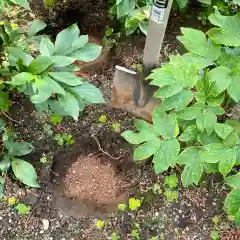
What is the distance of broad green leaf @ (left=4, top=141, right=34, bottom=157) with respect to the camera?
6.43 ft

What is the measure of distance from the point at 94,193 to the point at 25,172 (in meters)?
0.37

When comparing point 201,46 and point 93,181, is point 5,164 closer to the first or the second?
point 93,181

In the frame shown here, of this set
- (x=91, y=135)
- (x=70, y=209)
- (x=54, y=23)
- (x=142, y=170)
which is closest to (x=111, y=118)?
(x=91, y=135)

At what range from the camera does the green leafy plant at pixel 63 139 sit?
213 cm

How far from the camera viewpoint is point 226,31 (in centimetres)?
150

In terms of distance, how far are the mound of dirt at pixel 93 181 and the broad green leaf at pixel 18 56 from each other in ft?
2.17

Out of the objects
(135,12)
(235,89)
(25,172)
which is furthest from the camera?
(135,12)

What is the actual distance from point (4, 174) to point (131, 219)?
656mm

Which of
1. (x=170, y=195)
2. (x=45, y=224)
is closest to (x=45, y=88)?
(x=45, y=224)

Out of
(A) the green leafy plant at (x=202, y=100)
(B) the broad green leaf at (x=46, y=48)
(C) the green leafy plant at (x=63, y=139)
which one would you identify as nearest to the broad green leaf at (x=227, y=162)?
(A) the green leafy plant at (x=202, y=100)

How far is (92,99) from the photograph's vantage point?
1773 mm

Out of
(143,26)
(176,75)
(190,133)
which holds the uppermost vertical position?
(176,75)

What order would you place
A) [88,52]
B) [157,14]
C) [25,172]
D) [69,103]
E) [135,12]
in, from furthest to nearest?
[135,12], [25,172], [88,52], [69,103], [157,14]

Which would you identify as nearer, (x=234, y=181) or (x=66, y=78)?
(x=234, y=181)
